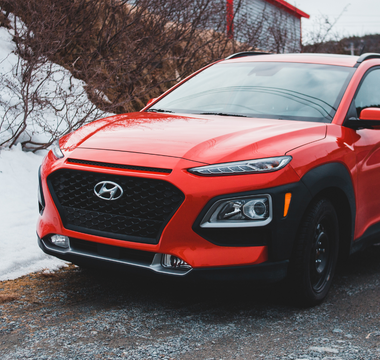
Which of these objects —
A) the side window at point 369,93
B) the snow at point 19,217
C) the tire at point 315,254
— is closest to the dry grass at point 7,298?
the snow at point 19,217

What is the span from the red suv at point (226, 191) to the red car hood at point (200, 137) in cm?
1

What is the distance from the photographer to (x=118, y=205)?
310 cm

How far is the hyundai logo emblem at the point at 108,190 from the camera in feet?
10.1

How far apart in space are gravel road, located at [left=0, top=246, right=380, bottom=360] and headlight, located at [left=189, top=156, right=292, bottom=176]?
2.22 feet

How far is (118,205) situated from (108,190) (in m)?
0.11

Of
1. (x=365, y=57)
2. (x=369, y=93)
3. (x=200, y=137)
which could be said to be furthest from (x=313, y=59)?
(x=200, y=137)

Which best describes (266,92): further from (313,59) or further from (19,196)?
(19,196)

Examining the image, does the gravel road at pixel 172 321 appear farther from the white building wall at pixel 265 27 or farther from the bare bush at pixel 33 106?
the white building wall at pixel 265 27

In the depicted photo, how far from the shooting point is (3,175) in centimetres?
637

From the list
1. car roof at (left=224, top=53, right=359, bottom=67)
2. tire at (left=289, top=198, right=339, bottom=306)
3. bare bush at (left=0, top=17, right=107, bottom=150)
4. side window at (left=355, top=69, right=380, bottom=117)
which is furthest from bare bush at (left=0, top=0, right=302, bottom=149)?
tire at (left=289, top=198, right=339, bottom=306)

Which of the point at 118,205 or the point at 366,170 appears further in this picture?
the point at 366,170

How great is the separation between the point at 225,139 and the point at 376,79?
2.00m

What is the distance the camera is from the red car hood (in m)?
3.15

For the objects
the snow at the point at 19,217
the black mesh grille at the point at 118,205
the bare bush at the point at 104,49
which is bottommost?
the snow at the point at 19,217
